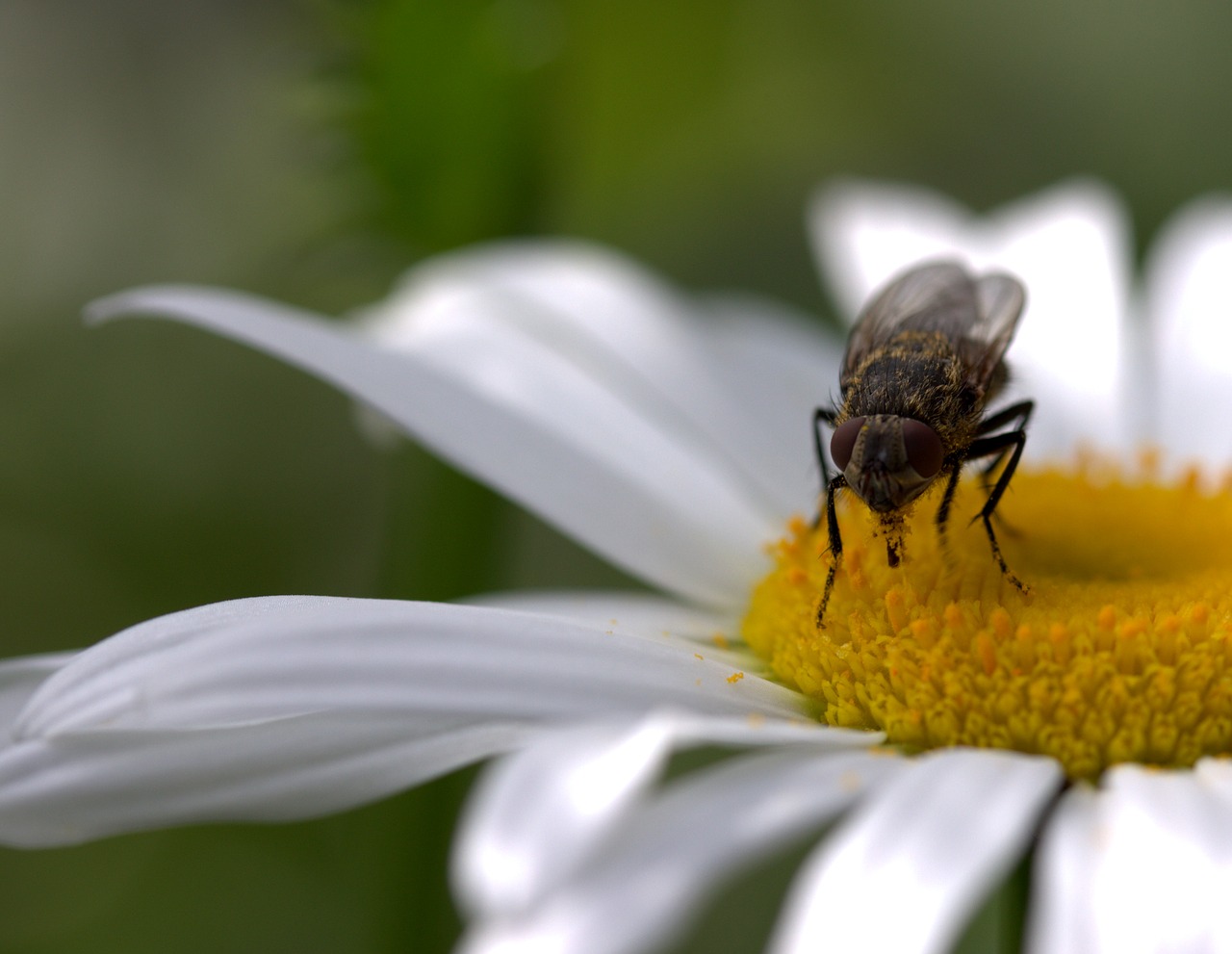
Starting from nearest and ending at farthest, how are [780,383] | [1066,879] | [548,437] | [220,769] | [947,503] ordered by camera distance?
1. [1066,879]
2. [220,769]
3. [947,503]
4. [548,437]
5. [780,383]

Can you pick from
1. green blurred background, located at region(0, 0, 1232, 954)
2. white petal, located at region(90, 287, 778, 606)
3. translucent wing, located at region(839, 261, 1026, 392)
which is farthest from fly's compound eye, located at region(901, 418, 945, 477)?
green blurred background, located at region(0, 0, 1232, 954)

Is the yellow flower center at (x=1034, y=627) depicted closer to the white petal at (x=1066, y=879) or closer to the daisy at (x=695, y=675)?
the daisy at (x=695, y=675)

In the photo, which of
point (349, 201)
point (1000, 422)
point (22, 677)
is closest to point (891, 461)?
point (1000, 422)

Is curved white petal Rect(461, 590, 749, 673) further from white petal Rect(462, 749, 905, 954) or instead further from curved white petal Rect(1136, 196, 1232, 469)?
curved white petal Rect(1136, 196, 1232, 469)

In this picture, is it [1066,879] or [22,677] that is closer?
[1066,879]

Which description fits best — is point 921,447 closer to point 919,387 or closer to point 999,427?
point 919,387

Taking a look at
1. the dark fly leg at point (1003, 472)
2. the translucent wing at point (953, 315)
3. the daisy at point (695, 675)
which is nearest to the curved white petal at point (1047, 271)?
the daisy at point (695, 675)
